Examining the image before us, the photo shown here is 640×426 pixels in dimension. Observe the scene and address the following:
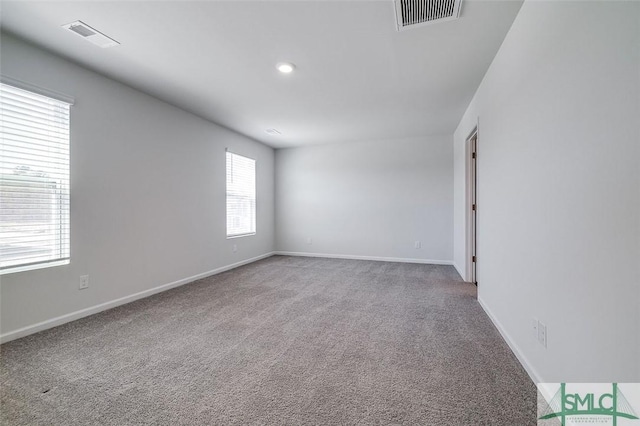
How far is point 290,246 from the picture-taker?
21.0 ft

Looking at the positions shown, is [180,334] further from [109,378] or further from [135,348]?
[109,378]

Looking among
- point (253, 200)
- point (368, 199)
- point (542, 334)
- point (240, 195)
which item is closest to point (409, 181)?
point (368, 199)

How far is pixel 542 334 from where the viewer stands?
1606 mm

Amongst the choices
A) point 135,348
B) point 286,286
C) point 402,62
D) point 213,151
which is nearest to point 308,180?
point 213,151

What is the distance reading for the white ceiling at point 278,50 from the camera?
6.39 ft

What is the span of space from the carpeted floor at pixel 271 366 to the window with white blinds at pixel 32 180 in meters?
0.72

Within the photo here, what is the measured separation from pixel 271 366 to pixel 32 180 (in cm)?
259

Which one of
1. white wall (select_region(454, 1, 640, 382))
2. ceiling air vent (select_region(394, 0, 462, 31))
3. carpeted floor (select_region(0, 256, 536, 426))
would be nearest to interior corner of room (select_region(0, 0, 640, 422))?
white wall (select_region(454, 1, 640, 382))

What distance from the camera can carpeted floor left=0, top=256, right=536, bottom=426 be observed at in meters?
1.44

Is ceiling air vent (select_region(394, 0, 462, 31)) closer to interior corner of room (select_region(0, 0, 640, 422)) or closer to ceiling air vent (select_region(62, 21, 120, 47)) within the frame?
interior corner of room (select_region(0, 0, 640, 422))

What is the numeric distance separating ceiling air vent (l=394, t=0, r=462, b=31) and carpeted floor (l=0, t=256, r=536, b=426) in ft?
8.14

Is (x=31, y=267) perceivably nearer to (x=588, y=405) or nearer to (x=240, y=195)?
(x=240, y=195)

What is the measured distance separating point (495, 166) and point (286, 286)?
9.41 ft

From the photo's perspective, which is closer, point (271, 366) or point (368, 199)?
point (271, 366)
